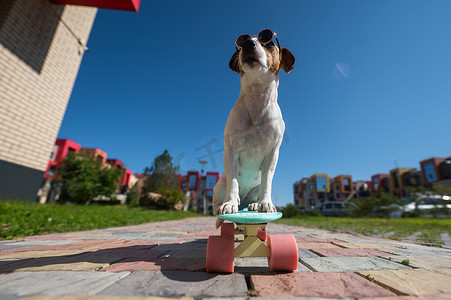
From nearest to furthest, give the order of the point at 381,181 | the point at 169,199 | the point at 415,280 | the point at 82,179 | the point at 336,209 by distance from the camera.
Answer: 1. the point at 415,280
2. the point at 336,209
3. the point at 82,179
4. the point at 169,199
5. the point at 381,181

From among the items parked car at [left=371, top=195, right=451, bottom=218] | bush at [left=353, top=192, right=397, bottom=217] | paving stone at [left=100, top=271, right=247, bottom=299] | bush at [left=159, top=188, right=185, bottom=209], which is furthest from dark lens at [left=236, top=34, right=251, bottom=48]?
bush at [left=159, top=188, right=185, bottom=209]

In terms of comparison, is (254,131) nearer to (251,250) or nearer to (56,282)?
(251,250)

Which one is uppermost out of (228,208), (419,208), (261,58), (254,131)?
(261,58)

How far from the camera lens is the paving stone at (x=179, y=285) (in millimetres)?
944

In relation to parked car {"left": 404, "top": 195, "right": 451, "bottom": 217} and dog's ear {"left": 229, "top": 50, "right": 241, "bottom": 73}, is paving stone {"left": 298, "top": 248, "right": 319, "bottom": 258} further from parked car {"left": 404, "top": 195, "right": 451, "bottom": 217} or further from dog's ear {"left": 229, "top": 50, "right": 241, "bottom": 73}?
parked car {"left": 404, "top": 195, "right": 451, "bottom": 217}

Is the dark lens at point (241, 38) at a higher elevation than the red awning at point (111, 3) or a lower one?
lower

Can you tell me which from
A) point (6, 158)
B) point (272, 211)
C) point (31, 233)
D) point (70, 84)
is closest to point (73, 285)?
point (272, 211)

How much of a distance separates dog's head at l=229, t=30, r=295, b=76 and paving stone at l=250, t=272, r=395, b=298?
150 centimetres

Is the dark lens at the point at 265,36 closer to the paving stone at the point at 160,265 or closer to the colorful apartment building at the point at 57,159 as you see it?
the paving stone at the point at 160,265

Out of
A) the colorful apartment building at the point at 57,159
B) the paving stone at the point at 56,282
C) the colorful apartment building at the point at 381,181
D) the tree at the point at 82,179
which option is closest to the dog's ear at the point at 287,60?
the paving stone at the point at 56,282

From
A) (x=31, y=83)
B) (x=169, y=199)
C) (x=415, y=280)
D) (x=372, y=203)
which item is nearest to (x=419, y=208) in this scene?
(x=372, y=203)

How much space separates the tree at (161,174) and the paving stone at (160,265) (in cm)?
2074

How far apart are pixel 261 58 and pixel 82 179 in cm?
1677

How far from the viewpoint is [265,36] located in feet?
5.81
